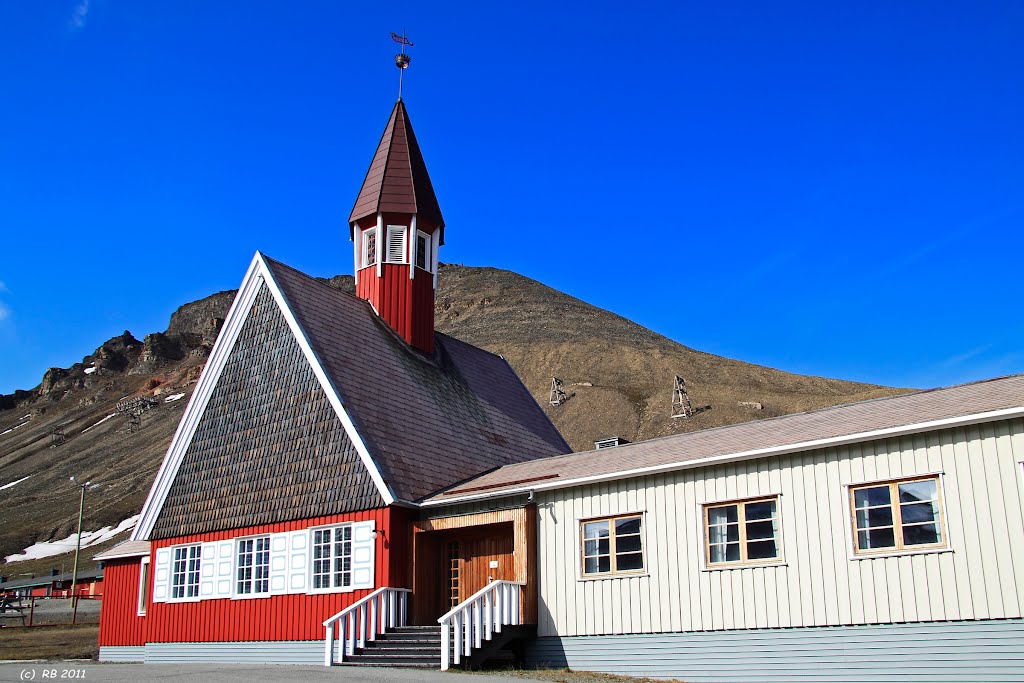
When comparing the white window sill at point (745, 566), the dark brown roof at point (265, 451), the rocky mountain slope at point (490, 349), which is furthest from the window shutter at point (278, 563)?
the rocky mountain slope at point (490, 349)

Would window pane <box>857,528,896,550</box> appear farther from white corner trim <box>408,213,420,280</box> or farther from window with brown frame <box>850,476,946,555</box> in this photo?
white corner trim <box>408,213,420,280</box>

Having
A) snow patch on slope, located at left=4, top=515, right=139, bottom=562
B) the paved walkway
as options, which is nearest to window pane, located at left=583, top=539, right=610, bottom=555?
the paved walkway

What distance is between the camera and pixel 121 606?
22062 mm

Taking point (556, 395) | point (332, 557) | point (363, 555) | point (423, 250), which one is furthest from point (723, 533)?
point (556, 395)

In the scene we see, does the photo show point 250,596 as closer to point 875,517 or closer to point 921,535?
point 875,517

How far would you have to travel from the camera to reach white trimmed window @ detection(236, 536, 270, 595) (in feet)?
62.3

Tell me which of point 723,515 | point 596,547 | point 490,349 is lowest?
point 596,547

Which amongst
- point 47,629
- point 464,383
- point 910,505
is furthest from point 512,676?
point 47,629

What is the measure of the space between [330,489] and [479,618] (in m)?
4.91

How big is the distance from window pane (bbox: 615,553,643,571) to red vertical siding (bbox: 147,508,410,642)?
442 cm

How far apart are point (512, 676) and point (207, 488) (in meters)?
10.0

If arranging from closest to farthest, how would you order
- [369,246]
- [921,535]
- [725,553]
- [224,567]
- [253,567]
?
1. [921,535]
2. [725,553]
3. [253,567]
4. [224,567]
5. [369,246]

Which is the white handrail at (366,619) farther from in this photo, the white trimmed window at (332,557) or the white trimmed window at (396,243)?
the white trimmed window at (396,243)

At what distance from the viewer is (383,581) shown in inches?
674
